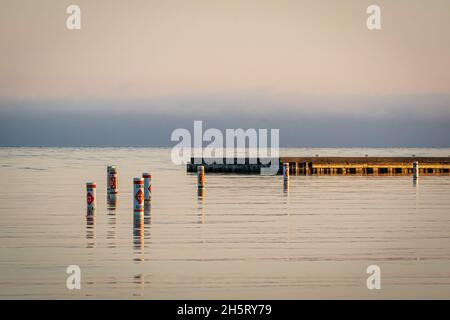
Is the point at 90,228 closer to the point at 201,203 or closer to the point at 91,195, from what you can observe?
the point at 91,195

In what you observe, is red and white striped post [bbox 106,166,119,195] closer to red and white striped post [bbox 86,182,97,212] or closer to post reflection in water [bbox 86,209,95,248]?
red and white striped post [bbox 86,182,97,212]

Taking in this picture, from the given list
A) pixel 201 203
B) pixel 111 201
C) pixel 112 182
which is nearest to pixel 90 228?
pixel 111 201

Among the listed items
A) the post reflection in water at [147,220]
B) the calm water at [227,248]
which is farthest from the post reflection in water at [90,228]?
the post reflection in water at [147,220]

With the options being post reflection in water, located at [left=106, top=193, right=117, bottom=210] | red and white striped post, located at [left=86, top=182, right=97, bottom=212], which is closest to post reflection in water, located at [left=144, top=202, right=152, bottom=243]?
post reflection in water, located at [left=106, top=193, right=117, bottom=210]

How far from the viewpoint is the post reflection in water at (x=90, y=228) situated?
2015 centimetres

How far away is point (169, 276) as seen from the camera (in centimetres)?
1539

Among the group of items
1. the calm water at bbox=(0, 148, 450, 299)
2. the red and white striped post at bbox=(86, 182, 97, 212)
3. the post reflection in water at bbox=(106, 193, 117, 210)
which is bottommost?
the calm water at bbox=(0, 148, 450, 299)

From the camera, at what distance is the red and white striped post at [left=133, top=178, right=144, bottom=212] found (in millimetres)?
26031

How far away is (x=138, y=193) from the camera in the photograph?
26156 millimetres

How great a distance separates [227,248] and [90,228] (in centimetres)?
540

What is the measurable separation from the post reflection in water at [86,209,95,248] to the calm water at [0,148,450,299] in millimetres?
46
